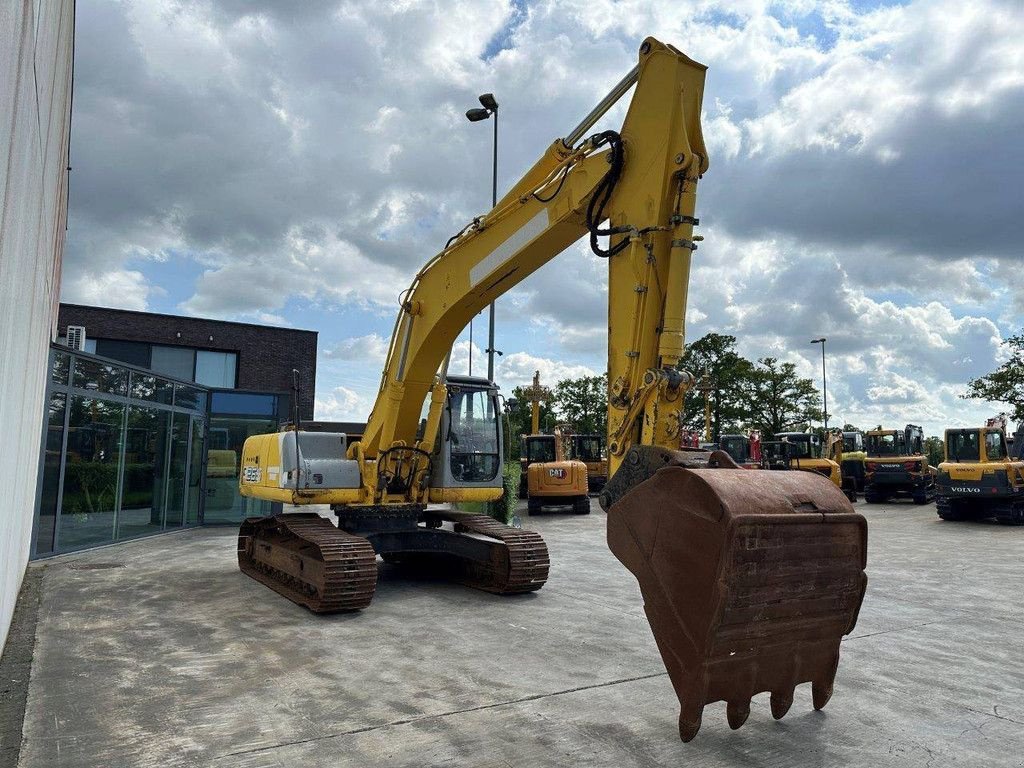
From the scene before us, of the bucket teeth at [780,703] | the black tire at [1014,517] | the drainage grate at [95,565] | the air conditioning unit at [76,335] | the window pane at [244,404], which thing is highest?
the air conditioning unit at [76,335]

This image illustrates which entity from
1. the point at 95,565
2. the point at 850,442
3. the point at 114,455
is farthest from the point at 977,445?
the point at 95,565

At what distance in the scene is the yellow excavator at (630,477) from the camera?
4.00m

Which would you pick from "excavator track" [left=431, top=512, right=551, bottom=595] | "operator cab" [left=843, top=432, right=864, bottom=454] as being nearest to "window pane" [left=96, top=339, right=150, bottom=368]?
"excavator track" [left=431, top=512, right=551, bottom=595]

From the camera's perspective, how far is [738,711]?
420cm

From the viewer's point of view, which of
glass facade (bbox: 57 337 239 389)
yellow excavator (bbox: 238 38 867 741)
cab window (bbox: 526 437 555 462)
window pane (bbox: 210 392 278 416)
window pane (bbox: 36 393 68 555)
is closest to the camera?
yellow excavator (bbox: 238 38 867 741)

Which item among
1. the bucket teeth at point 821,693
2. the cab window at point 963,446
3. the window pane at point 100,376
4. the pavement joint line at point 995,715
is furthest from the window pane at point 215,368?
the pavement joint line at point 995,715

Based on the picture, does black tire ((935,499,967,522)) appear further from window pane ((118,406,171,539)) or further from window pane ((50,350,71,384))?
window pane ((50,350,71,384))

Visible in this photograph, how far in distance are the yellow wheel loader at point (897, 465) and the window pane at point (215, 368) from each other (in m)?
24.9

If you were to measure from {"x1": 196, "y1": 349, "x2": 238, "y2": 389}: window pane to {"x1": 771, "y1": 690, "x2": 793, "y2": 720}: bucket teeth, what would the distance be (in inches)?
1125


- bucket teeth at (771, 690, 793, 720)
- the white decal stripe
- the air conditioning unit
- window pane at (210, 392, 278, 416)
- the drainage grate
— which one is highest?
the air conditioning unit

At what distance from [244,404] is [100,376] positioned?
5025mm

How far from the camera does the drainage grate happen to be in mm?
10820

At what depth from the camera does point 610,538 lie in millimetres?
4516

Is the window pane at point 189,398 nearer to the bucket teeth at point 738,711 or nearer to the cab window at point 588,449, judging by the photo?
the bucket teeth at point 738,711
